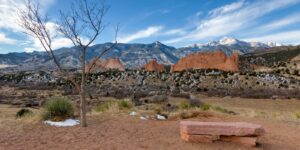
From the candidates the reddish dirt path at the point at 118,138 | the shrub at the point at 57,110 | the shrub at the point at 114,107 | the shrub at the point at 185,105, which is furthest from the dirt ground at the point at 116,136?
the shrub at the point at 185,105

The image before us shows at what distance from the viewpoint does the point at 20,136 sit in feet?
32.7

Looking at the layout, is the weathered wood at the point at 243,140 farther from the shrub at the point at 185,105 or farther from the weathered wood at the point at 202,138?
the shrub at the point at 185,105

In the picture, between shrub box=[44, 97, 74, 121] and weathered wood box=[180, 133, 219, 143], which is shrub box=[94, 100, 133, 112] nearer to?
shrub box=[44, 97, 74, 121]

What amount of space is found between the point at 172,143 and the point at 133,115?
5.86 meters

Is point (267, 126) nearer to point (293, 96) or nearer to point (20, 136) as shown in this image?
point (20, 136)

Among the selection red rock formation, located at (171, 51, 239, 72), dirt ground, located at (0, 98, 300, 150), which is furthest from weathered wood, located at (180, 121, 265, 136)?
red rock formation, located at (171, 51, 239, 72)

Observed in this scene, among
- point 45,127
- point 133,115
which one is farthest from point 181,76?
point 45,127

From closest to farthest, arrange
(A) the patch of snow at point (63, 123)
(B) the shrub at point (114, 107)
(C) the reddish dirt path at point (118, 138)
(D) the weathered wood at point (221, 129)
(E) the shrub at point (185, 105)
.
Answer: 1. (C) the reddish dirt path at point (118, 138)
2. (D) the weathered wood at point (221, 129)
3. (A) the patch of snow at point (63, 123)
4. (B) the shrub at point (114, 107)
5. (E) the shrub at point (185, 105)

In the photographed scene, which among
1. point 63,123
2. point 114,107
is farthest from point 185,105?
point 63,123

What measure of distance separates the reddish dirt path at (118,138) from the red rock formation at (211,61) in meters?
65.3

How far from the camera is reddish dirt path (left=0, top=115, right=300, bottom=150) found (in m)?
8.93

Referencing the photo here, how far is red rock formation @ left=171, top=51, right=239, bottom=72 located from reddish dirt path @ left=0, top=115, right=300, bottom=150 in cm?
6526

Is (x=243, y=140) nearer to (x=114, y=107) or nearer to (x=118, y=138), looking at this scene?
(x=118, y=138)

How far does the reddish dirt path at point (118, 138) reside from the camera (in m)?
8.93
